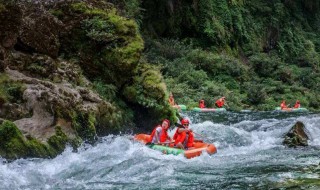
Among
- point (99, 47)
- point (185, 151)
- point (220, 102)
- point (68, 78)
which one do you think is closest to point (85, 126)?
point (68, 78)

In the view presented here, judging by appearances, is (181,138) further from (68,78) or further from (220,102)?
(220,102)

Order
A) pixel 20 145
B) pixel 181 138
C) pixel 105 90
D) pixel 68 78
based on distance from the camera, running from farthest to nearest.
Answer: pixel 105 90
pixel 181 138
pixel 68 78
pixel 20 145

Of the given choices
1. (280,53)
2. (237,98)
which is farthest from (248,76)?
(280,53)

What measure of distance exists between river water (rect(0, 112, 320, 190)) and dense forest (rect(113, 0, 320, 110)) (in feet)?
30.5

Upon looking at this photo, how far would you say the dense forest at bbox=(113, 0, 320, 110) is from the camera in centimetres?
2359

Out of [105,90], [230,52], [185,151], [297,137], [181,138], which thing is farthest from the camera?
[230,52]

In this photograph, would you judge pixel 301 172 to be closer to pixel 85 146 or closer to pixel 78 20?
pixel 85 146

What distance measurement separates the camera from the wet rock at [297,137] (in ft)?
38.4

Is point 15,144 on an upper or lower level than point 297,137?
upper

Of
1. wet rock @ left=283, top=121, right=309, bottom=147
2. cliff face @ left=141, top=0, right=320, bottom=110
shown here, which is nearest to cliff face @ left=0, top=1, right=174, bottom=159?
wet rock @ left=283, top=121, right=309, bottom=147

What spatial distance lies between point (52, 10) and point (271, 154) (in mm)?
6576

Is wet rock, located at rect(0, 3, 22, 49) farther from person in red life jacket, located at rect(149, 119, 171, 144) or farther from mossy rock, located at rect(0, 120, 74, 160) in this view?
person in red life jacket, located at rect(149, 119, 171, 144)

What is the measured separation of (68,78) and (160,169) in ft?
12.2

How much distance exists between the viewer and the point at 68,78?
1077 cm
